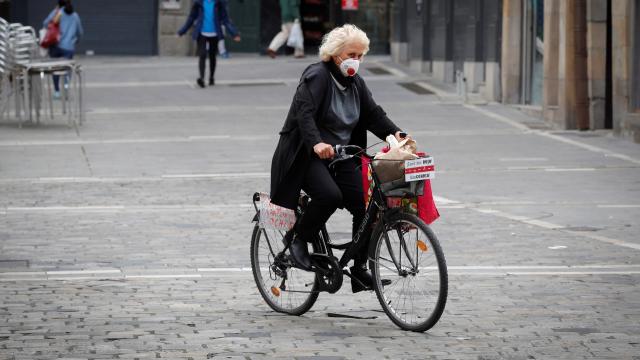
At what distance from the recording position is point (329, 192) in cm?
793

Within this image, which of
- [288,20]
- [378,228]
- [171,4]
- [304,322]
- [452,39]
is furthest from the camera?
[171,4]

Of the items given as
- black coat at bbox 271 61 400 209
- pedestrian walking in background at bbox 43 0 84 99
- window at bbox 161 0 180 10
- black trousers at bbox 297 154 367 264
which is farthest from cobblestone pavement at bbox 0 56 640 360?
window at bbox 161 0 180 10

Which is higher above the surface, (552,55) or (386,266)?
(552,55)

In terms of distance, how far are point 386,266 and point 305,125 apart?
833 millimetres

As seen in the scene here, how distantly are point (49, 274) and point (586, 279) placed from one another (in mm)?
3392

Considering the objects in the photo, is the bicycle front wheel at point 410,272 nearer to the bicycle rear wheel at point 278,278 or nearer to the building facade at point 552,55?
the bicycle rear wheel at point 278,278

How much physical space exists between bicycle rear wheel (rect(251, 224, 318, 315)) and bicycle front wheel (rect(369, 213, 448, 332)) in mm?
523

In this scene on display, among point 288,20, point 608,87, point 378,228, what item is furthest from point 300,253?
point 288,20

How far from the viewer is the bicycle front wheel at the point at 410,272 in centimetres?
747

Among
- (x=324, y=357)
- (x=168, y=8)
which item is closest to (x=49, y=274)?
(x=324, y=357)

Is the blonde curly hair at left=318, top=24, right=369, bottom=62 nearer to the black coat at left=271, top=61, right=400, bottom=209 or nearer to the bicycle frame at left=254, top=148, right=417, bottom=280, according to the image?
the black coat at left=271, top=61, right=400, bottom=209

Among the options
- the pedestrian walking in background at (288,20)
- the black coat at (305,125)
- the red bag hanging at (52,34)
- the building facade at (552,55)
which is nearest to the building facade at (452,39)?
the building facade at (552,55)

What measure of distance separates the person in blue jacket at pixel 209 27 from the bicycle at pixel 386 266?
19.3 metres

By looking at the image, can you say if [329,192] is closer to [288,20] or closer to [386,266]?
[386,266]
